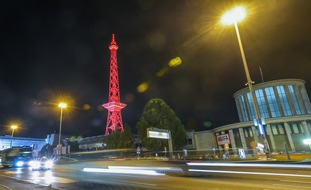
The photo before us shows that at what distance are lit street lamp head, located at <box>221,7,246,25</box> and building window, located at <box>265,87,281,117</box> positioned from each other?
162 feet

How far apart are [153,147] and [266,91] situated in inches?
1748

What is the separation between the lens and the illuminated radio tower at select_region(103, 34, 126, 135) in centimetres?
8086

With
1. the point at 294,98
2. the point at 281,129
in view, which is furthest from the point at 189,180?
the point at 294,98

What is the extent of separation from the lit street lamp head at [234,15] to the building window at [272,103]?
1947 inches

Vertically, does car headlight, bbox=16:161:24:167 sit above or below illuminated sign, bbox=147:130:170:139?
below

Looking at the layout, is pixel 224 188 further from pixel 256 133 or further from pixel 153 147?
pixel 256 133

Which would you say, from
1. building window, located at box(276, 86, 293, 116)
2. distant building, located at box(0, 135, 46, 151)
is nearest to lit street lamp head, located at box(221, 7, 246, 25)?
building window, located at box(276, 86, 293, 116)

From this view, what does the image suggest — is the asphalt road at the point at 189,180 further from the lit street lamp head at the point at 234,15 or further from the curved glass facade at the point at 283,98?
the curved glass facade at the point at 283,98

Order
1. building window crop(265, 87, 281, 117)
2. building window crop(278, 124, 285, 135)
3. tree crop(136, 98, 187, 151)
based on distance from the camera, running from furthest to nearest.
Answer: building window crop(265, 87, 281, 117)
building window crop(278, 124, 285, 135)
tree crop(136, 98, 187, 151)

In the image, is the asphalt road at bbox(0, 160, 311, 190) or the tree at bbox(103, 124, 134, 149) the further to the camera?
the tree at bbox(103, 124, 134, 149)

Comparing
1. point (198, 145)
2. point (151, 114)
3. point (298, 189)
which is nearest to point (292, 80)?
point (198, 145)

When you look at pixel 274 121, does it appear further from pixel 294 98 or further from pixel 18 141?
pixel 18 141

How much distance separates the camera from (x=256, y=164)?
1443 centimetres

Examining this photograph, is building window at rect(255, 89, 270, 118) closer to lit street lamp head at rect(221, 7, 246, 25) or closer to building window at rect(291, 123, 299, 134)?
building window at rect(291, 123, 299, 134)
